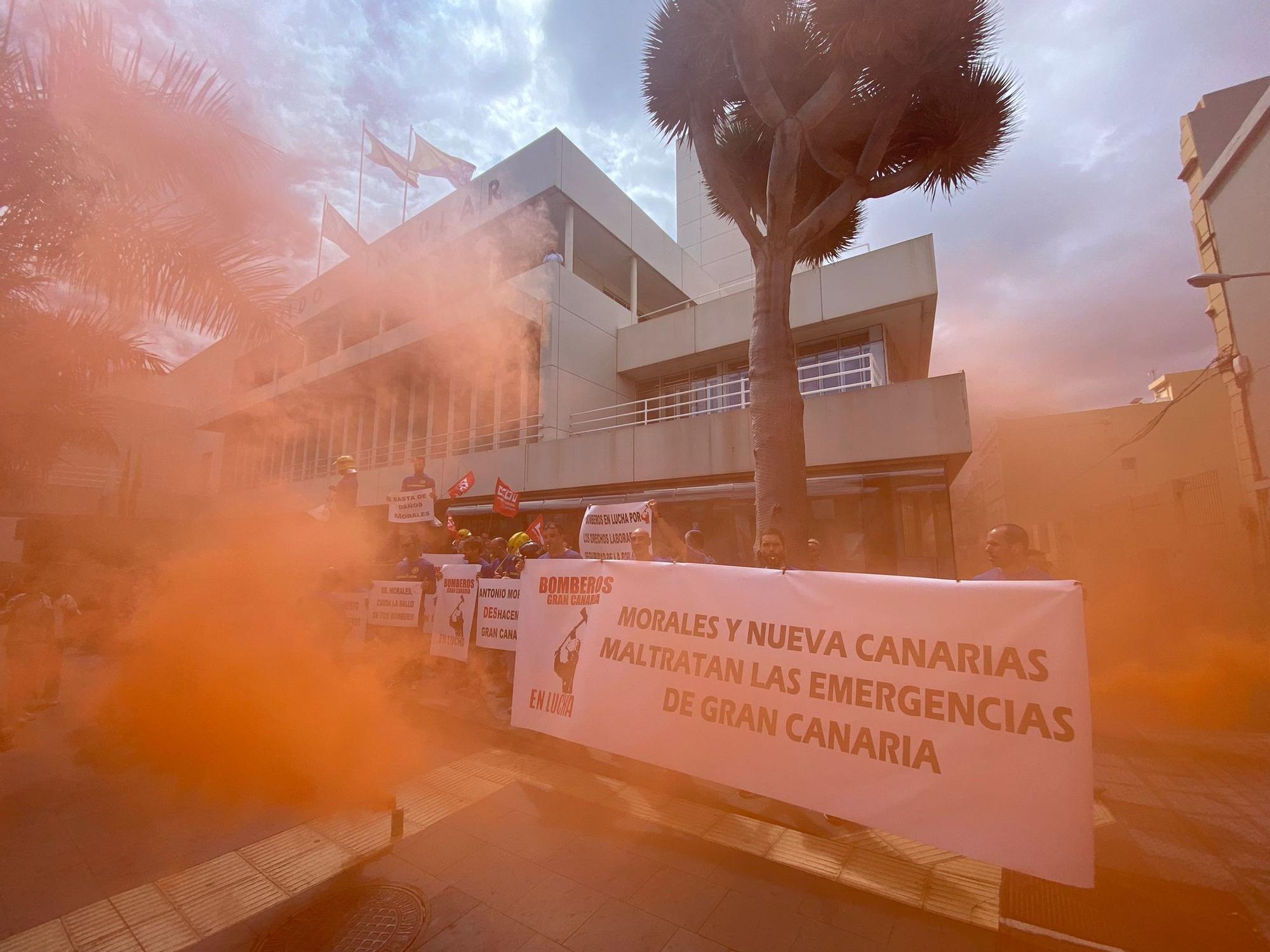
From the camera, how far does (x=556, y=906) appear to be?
7.67 feet

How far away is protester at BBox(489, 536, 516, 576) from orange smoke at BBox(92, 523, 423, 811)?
5.17ft

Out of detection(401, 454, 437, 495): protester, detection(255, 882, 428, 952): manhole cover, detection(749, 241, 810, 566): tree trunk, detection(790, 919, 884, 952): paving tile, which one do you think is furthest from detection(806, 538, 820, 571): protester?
detection(401, 454, 437, 495): protester

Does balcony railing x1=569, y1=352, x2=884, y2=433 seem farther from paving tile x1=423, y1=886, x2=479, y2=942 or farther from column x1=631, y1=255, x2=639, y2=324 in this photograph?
paving tile x1=423, y1=886, x2=479, y2=942

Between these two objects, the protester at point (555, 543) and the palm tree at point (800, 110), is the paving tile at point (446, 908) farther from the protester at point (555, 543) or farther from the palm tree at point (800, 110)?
the palm tree at point (800, 110)

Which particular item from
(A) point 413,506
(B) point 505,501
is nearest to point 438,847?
(A) point 413,506

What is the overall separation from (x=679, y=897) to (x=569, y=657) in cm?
156

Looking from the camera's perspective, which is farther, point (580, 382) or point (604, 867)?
point (580, 382)

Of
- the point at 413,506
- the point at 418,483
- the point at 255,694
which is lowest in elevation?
the point at 255,694

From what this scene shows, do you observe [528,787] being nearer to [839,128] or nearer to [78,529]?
[839,128]

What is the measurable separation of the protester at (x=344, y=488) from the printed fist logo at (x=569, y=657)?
5.07 meters

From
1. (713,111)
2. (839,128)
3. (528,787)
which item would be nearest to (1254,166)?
(839,128)

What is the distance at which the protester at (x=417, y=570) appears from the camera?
254 inches

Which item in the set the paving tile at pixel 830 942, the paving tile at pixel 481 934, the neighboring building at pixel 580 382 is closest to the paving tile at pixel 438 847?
the paving tile at pixel 481 934

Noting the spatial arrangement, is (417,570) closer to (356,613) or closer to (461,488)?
(356,613)
